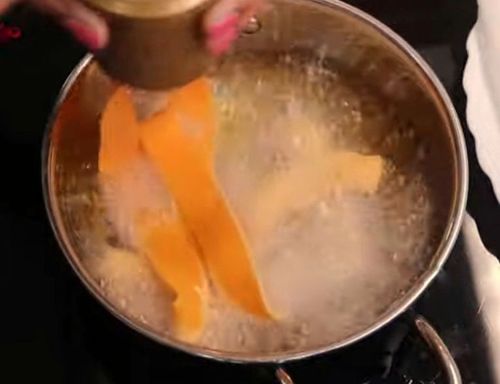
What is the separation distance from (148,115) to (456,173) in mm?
173

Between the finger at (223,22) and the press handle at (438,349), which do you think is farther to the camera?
the press handle at (438,349)

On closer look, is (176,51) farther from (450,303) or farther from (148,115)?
(450,303)

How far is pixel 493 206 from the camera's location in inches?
28.3

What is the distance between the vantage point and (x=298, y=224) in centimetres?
67

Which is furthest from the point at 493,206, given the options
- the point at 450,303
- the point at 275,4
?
the point at 275,4

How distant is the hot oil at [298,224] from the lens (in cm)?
63

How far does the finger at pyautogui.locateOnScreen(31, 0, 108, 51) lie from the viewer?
0.50 m

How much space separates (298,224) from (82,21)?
0.21 m

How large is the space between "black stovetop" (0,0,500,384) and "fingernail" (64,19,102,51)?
0.50 ft

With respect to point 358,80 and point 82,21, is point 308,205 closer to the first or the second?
point 358,80

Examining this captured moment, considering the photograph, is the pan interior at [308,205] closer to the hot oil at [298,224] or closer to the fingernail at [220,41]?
the hot oil at [298,224]

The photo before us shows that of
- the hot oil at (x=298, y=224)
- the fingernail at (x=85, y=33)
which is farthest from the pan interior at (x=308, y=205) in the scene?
the fingernail at (x=85, y=33)

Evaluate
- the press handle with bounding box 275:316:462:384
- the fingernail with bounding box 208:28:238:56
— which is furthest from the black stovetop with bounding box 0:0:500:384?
the fingernail with bounding box 208:28:238:56

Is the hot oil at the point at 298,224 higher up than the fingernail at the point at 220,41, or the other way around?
the fingernail at the point at 220,41
